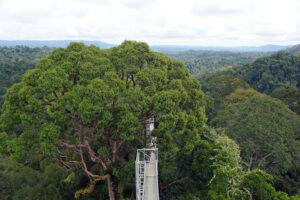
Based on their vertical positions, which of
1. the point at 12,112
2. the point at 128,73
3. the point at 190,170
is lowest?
the point at 190,170

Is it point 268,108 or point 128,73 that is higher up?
point 128,73

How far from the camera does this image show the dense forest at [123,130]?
7012mm

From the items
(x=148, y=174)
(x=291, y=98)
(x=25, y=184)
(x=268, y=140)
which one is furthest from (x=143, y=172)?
(x=291, y=98)

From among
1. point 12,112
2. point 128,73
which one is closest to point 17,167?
point 12,112

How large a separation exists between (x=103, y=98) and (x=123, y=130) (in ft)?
5.02

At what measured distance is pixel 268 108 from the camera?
13758 mm

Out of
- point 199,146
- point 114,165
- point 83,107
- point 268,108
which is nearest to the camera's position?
point 83,107

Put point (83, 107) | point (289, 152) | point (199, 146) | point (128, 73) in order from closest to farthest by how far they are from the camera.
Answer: point (83, 107) < point (128, 73) < point (199, 146) < point (289, 152)

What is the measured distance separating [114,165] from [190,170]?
14.8 feet

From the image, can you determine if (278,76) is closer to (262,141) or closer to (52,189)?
(262,141)

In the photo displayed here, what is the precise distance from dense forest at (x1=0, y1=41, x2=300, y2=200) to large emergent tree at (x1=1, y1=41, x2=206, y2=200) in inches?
1.4

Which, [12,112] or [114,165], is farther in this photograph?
[114,165]

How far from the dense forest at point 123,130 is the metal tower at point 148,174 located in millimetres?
516

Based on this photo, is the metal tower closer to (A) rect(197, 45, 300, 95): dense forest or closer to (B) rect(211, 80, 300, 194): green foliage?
(B) rect(211, 80, 300, 194): green foliage
